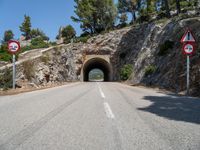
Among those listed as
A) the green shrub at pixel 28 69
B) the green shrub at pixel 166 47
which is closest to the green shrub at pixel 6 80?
the green shrub at pixel 28 69

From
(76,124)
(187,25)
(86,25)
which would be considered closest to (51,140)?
(76,124)

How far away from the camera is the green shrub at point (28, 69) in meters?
31.7

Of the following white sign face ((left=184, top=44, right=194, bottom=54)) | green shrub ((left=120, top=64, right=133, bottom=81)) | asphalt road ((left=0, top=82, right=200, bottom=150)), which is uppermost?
white sign face ((left=184, top=44, right=194, bottom=54))

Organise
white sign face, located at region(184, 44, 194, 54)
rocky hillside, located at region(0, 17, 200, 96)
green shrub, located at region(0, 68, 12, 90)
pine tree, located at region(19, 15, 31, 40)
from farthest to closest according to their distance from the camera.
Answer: pine tree, located at region(19, 15, 31, 40), rocky hillside, located at region(0, 17, 200, 96), green shrub, located at region(0, 68, 12, 90), white sign face, located at region(184, 44, 194, 54)

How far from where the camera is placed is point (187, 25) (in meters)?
27.2

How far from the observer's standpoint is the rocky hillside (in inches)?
829

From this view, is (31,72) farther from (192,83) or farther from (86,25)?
(86,25)

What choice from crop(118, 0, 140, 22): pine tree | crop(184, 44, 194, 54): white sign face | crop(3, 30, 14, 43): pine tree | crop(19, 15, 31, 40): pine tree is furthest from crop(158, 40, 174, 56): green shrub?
crop(3, 30, 14, 43): pine tree

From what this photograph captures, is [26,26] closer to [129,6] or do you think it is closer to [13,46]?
[129,6]

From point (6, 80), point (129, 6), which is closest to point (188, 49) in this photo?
point (6, 80)

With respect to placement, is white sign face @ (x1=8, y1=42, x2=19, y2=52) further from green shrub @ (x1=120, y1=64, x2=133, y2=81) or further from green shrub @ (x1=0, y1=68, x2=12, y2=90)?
green shrub @ (x1=120, y1=64, x2=133, y2=81)

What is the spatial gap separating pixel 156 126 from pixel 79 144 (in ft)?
6.91

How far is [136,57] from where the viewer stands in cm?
4094

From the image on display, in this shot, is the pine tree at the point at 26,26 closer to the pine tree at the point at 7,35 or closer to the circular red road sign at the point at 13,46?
the pine tree at the point at 7,35
